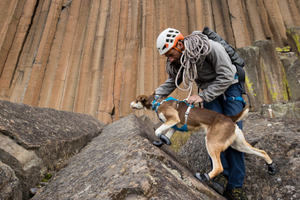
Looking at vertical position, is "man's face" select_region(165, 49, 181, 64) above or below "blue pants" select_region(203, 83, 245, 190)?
above

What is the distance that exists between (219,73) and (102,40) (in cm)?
1000

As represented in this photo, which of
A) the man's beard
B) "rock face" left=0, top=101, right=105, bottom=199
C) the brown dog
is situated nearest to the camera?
"rock face" left=0, top=101, right=105, bottom=199

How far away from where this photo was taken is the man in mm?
2311

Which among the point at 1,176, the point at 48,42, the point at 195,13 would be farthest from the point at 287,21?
the point at 1,176

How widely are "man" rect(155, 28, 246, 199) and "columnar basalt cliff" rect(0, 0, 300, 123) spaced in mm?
7534

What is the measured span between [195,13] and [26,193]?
12.1 metres

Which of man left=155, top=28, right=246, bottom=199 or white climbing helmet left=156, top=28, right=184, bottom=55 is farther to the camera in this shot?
white climbing helmet left=156, top=28, right=184, bottom=55

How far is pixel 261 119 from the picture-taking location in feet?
15.3

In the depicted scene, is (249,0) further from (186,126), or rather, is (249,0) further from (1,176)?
(1,176)

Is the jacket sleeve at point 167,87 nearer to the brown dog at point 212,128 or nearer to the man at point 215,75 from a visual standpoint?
the brown dog at point 212,128

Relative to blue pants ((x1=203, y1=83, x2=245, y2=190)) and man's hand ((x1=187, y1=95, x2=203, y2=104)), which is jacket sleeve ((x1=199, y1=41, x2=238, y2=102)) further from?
blue pants ((x1=203, y1=83, x2=245, y2=190))

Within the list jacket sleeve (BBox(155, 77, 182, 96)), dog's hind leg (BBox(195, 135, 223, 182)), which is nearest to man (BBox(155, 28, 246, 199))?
dog's hind leg (BBox(195, 135, 223, 182))

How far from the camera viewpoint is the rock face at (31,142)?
1.79 meters

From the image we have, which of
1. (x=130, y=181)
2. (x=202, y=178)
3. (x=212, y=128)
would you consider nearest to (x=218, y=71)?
(x=212, y=128)
